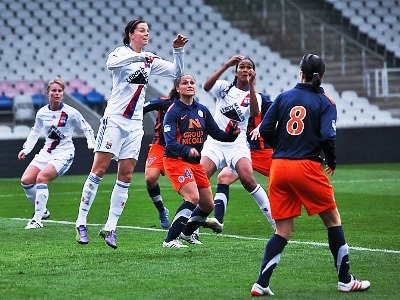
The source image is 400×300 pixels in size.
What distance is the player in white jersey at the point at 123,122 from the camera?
10398mm

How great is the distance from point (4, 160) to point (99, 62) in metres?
5.71

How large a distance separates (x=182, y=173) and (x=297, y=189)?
3023mm

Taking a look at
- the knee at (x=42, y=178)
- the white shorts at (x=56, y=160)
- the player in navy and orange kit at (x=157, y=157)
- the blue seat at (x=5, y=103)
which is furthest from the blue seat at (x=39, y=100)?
the player in navy and orange kit at (x=157, y=157)

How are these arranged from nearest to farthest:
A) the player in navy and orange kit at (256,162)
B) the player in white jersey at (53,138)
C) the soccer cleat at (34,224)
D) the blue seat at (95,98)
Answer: the player in navy and orange kit at (256,162)
the soccer cleat at (34,224)
the player in white jersey at (53,138)
the blue seat at (95,98)

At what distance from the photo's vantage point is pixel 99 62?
97.2 feet

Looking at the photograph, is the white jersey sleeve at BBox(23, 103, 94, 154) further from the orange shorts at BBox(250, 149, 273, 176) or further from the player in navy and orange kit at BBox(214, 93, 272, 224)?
the orange shorts at BBox(250, 149, 273, 176)

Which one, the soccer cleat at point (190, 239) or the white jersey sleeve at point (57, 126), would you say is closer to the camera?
the soccer cleat at point (190, 239)

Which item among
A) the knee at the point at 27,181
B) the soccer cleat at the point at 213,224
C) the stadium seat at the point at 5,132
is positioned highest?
the knee at the point at 27,181

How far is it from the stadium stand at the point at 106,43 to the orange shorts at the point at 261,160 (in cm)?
1544

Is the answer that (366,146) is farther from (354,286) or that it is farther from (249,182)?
(354,286)

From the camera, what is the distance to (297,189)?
24.7 feet

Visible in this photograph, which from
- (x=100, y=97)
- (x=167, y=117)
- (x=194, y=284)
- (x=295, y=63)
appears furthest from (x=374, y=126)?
(x=194, y=284)

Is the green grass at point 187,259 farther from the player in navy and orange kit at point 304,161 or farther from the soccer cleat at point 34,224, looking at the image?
the player in navy and orange kit at point 304,161

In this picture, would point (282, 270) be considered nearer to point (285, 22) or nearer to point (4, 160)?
point (4, 160)
